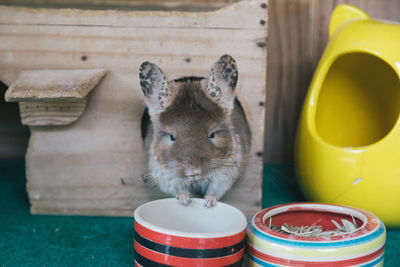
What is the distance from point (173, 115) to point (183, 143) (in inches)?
5.8

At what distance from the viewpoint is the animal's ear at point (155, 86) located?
1737 millimetres

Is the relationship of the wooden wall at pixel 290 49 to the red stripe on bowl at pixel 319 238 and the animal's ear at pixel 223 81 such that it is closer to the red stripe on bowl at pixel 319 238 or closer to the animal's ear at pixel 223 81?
the animal's ear at pixel 223 81

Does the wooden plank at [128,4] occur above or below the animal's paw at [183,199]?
above

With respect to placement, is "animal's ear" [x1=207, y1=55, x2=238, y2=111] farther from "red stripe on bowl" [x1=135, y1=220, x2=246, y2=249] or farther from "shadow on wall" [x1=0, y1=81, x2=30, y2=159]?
"shadow on wall" [x1=0, y1=81, x2=30, y2=159]

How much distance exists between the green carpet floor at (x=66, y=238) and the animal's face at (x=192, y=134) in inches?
17.2

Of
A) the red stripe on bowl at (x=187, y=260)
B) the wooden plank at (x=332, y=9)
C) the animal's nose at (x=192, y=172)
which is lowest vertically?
the red stripe on bowl at (x=187, y=260)

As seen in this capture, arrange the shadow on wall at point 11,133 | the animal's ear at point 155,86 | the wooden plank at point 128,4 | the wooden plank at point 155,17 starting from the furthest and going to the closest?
the shadow on wall at point 11,133 → the wooden plank at point 128,4 → the wooden plank at point 155,17 → the animal's ear at point 155,86

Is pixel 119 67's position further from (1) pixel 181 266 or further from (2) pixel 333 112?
(2) pixel 333 112

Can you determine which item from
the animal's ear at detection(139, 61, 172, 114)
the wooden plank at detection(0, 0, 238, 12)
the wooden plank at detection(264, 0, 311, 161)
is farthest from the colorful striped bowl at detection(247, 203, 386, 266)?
the wooden plank at detection(264, 0, 311, 161)

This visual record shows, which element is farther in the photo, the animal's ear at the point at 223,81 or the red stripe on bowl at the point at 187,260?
the animal's ear at the point at 223,81

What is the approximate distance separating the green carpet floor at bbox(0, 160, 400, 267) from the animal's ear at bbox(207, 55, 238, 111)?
749 mm

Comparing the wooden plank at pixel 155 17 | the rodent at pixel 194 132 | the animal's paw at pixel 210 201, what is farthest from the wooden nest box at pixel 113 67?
the animal's paw at pixel 210 201

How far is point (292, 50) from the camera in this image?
2941mm

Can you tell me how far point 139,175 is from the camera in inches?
84.6
